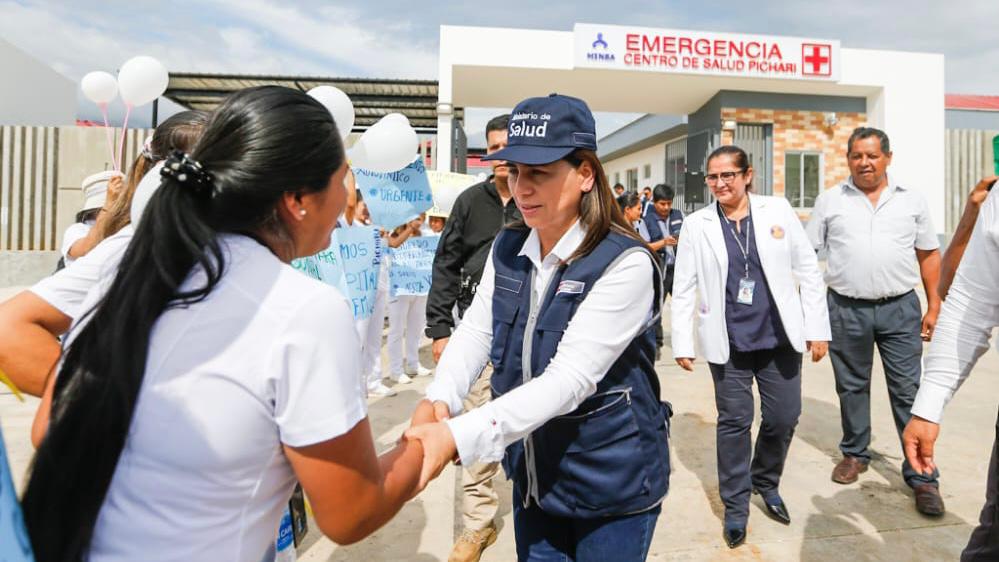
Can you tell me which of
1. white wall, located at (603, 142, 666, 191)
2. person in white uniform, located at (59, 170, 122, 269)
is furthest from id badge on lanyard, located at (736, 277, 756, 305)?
white wall, located at (603, 142, 666, 191)

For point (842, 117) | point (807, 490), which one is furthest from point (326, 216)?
point (842, 117)

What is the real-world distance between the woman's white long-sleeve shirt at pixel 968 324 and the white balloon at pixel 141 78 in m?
5.18

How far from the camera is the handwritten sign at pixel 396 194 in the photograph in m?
4.93

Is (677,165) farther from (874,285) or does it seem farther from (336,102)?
(336,102)

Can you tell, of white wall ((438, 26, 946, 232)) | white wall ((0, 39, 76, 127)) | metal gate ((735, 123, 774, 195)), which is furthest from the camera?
white wall ((0, 39, 76, 127))

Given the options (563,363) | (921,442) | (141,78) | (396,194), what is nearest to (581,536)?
(563,363)

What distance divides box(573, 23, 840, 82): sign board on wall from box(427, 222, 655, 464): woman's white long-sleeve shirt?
40.1 ft

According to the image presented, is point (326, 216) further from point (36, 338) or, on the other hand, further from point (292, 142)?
point (36, 338)

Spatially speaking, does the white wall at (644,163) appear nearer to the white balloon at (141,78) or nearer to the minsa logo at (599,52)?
the minsa logo at (599,52)

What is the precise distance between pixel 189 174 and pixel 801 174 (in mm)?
16432

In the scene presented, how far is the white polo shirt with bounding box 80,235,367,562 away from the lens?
894 millimetres

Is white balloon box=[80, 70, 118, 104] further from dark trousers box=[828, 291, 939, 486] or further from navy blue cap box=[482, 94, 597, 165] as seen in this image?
dark trousers box=[828, 291, 939, 486]

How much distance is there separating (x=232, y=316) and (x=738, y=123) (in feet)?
52.0

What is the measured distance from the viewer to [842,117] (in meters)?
15.1
